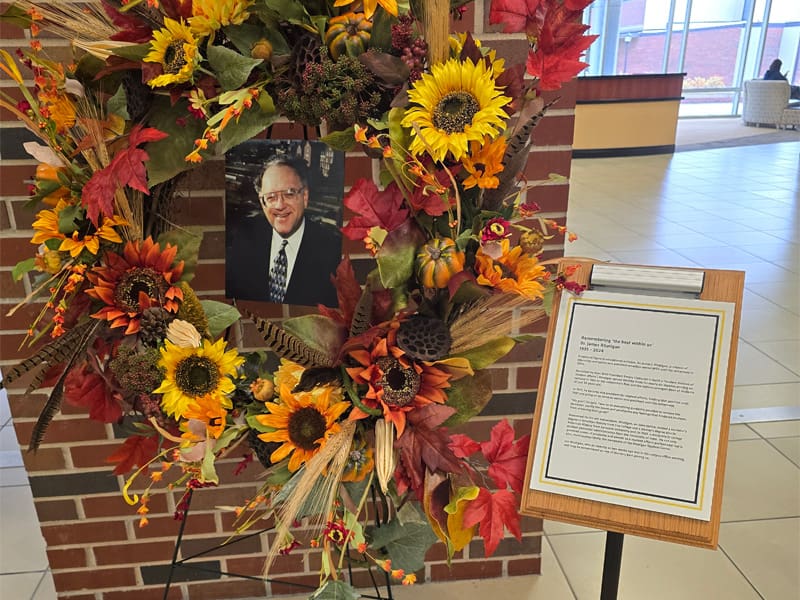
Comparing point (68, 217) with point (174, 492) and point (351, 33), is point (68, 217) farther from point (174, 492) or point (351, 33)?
point (174, 492)

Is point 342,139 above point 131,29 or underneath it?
underneath

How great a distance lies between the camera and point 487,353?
39.1 inches

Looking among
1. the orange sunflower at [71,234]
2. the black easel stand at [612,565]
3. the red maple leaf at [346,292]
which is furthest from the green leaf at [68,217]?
the black easel stand at [612,565]

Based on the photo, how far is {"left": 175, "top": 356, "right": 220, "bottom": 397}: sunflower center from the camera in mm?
1005

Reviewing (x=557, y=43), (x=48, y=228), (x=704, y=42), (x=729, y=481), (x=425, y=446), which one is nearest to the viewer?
(x=557, y=43)

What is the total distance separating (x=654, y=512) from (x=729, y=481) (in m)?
1.54

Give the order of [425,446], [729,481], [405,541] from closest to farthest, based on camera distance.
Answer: [425,446], [405,541], [729,481]

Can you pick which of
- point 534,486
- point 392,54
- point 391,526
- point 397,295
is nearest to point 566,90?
point 392,54

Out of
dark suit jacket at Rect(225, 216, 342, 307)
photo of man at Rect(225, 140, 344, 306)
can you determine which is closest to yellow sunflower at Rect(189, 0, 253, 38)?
photo of man at Rect(225, 140, 344, 306)

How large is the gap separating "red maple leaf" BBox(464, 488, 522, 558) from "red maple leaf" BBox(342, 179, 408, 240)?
42cm

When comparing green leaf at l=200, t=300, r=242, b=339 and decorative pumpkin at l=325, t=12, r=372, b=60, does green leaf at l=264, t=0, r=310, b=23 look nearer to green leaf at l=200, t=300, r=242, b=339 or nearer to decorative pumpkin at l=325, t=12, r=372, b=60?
decorative pumpkin at l=325, t=12, r=372, b=60

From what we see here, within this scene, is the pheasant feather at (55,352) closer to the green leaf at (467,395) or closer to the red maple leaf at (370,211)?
the red maple leaf at (370,211)

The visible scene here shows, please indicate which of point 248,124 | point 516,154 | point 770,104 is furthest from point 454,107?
point 770,104

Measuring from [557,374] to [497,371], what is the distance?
0.60 m
